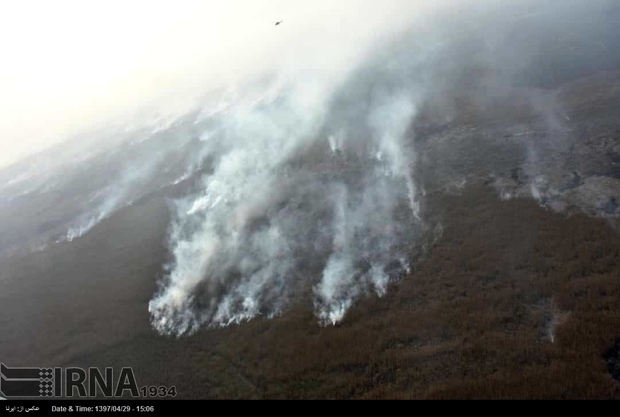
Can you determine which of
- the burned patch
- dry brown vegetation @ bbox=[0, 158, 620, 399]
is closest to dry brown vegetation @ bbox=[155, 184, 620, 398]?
dry brown vegetation @ bbox=[0, 158, 620, 399]

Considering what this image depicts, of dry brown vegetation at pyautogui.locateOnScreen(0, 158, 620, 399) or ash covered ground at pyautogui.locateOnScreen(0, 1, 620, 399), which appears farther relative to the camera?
ash covered ground at pyautogui.locateOnScreen(0, 1, 620, 399)

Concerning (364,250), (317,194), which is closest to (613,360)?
(364,250)

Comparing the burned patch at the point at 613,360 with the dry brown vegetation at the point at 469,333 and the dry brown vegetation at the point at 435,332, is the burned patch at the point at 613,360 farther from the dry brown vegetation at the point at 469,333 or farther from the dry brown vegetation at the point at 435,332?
the dry brown vegetation at the point at 469,333

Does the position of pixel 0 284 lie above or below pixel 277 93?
above

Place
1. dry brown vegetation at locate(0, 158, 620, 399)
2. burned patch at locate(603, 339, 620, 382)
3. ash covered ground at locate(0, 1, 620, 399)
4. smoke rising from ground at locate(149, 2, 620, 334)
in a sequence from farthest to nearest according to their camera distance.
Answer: smoke rising from ground at locate(149, 2, 620, 334), ash covered ground at locate(0, 1, 620, 399), dry brown vegetation at locate(0, 158, 620, 399), burned patch at locate(603, 339, 620, 382)

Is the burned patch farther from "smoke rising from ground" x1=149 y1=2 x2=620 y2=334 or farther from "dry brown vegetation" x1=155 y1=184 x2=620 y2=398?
"smoke rising from ground" x1=149 y1=2 x2=620 y2=334

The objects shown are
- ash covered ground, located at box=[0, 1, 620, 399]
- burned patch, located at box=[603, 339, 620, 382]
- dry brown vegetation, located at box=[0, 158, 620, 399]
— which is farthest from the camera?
ash covered ground, located at box=[0, 1, 620, 399]

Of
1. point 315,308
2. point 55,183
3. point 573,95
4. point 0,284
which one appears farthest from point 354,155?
point 55,183

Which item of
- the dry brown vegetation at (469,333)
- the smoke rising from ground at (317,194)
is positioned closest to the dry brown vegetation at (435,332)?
the dry brown vegetation at (469,333)

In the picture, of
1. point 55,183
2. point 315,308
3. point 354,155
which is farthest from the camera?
point 55,183

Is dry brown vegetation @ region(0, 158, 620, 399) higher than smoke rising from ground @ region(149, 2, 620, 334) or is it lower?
higher

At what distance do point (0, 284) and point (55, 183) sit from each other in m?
73.2

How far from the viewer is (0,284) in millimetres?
91000
